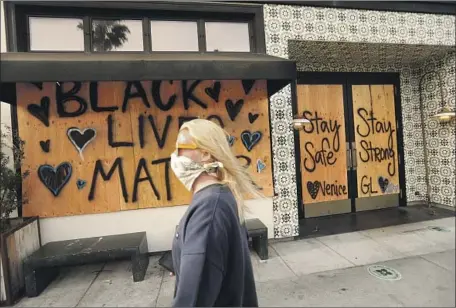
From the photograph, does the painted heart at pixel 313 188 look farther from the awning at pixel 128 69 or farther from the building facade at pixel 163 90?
the awning at pixel 128 69

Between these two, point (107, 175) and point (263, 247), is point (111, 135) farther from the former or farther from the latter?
point (263, 247)

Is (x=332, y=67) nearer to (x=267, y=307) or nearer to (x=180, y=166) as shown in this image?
(x=267, y=307)

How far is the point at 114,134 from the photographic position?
4.02m

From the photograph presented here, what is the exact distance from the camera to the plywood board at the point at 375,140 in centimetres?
597

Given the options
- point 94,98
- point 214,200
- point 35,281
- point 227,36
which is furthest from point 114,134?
point 214,200

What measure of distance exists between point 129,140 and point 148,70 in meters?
1.37

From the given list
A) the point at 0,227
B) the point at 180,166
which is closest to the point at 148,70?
the point at 180,166

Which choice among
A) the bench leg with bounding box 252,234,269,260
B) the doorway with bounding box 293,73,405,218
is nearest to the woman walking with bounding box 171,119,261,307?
the bench leg with bounding box 252,234,269,260

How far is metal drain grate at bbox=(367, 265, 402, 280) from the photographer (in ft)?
10.2

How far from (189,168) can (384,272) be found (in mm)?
3224

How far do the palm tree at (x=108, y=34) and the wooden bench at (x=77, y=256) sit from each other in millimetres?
3001

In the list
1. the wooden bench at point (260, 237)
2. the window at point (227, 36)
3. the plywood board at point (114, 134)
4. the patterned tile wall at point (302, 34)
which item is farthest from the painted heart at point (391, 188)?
the window at point (227, 36)

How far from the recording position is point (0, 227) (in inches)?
125

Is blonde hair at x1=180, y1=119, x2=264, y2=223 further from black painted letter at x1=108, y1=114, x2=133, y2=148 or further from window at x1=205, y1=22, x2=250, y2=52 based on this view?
window at x1=205, y1=22, x2=250, y2=52
